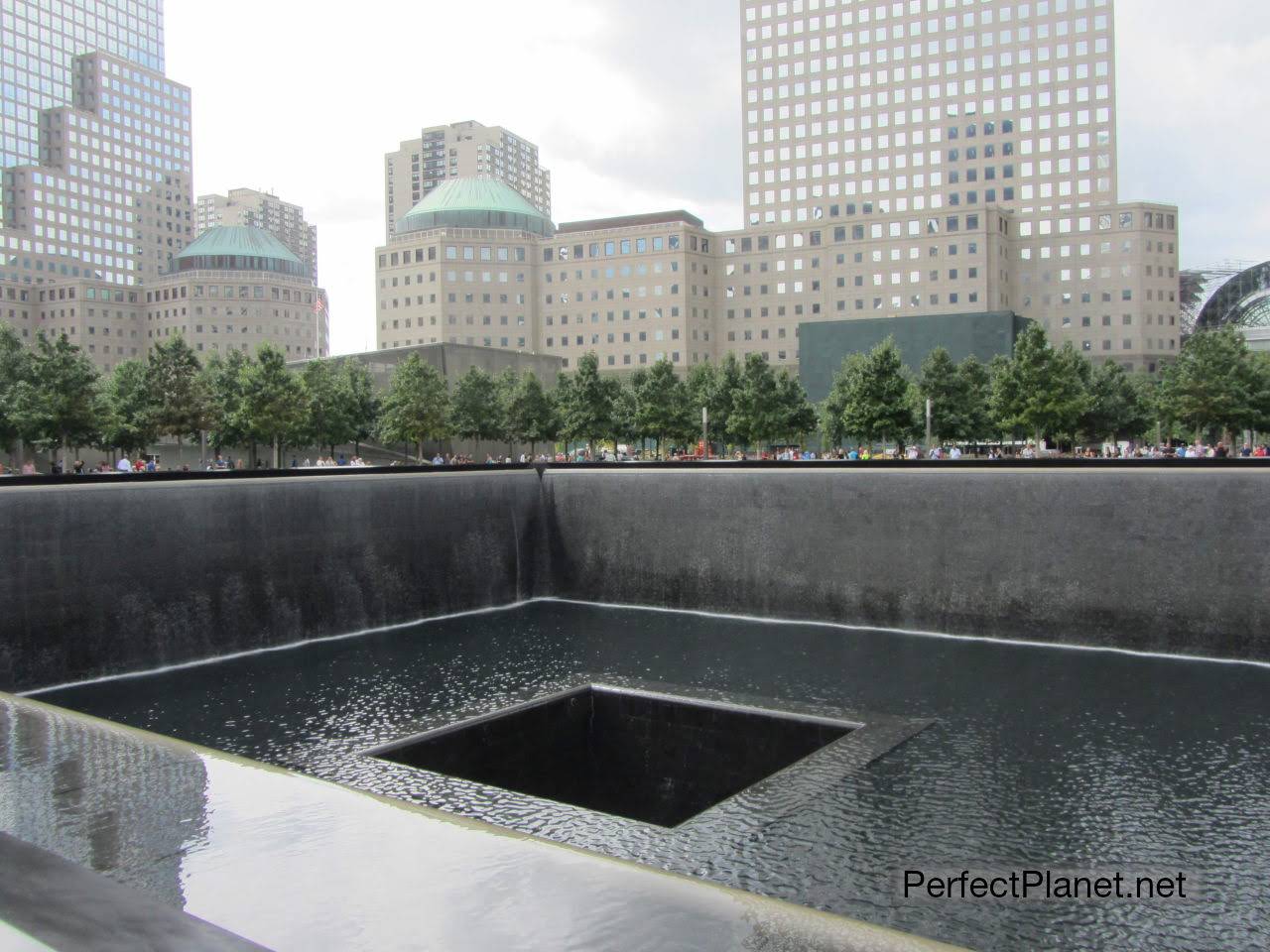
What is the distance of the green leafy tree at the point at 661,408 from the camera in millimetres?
54344

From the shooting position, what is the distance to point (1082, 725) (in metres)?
11.2

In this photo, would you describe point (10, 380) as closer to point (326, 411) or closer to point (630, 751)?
point (326, 411)

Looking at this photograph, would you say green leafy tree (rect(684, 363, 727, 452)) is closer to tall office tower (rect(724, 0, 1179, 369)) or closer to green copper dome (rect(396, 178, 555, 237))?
tall office tower (rect(724, 0, 1179, 369))

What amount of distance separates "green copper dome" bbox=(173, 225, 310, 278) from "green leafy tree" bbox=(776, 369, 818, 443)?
10227 centimetres

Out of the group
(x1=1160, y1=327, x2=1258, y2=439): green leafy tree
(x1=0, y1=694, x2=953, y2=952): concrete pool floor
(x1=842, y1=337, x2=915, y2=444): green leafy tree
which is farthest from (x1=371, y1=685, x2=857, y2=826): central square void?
(x1=1160, y1=327, x2=1258, y2=439): green leafy tree

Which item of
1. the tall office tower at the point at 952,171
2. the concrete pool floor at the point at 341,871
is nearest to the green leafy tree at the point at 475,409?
the tall office tower at the point at 952,171

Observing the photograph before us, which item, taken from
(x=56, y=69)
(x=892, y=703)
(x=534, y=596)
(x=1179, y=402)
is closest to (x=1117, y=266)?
(x=1179, y=402)

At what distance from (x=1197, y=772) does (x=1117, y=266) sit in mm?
99067

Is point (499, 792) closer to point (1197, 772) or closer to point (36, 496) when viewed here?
point (1197, 772)

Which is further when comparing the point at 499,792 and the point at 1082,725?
the point at 1082,725

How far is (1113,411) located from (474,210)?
74.6 metres

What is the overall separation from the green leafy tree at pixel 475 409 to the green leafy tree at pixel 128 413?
15781mm

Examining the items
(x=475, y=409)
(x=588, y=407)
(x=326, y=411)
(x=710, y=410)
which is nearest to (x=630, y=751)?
(x=588, y=407)

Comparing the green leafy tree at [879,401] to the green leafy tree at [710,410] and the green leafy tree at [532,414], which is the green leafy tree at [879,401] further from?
the green leafy tree at [532,414]
